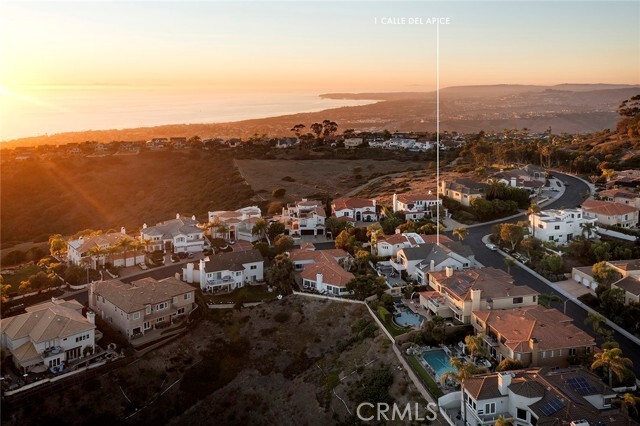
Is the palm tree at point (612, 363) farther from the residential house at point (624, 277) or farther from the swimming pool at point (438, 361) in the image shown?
the residential house at point (624, 277)

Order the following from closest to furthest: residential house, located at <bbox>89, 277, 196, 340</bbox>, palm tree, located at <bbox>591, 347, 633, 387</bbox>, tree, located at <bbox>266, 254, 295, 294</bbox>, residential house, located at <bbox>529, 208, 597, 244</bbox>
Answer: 1. palm tree, located at <bbox>591, 347, 633, 387</bbox>
2. residential house, located at <bbox>89, 277, 196, 340</bbox>
3. tree, located at <bbox>266, 254, 295, 294</bbox>
4. residential house, located at <bbox>529, 208, 597, 244</bbox>

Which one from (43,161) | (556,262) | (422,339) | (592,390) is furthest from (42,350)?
(43,161)

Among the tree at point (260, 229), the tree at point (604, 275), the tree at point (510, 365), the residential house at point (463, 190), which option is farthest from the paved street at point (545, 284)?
the tree at point (260, 229)

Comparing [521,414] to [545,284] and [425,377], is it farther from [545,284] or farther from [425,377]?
[545,284]

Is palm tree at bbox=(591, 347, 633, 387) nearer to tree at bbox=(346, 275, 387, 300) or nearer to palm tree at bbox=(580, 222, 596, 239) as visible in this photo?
tree at bbox=(346, 275, 387, 300)

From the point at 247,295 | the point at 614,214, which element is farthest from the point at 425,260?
the point at 614,214

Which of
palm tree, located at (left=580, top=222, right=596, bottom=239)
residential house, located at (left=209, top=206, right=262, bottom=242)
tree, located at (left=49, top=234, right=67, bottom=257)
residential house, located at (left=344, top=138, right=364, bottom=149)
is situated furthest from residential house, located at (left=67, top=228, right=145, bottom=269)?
residential house, located at (left=344, top=138, right=364, bottom=149)
